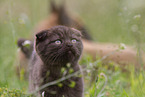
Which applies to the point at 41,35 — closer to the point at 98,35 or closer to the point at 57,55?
the point at 57,55

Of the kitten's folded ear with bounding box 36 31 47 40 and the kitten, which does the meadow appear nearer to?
the kitten

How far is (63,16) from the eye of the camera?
7.89m

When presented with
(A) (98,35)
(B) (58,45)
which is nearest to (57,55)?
(B) (58,45)

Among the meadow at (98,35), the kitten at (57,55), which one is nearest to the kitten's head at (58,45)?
the kitten at (57,55)

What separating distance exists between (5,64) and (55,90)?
7.17ft

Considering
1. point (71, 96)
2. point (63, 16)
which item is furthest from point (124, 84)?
point (63, 16)

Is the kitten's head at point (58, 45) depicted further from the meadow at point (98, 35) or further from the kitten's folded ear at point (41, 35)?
the meadow at point (98, 35)

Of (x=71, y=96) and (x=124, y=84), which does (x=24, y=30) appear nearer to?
(x=124, y=84)

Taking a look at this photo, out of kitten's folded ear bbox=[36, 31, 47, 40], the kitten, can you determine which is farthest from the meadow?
kitten's folded ear bbox=[36, 31, 47, 40]

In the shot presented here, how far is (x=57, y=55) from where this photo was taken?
2.51 m

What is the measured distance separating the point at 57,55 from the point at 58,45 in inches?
4.3

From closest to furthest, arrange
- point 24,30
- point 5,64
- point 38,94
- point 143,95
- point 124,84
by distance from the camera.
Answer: point 143,95 < point 38,94 < point 124,84 < point 5,64 < point 24,30

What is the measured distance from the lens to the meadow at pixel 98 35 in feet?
9.26

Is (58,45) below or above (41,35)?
below
